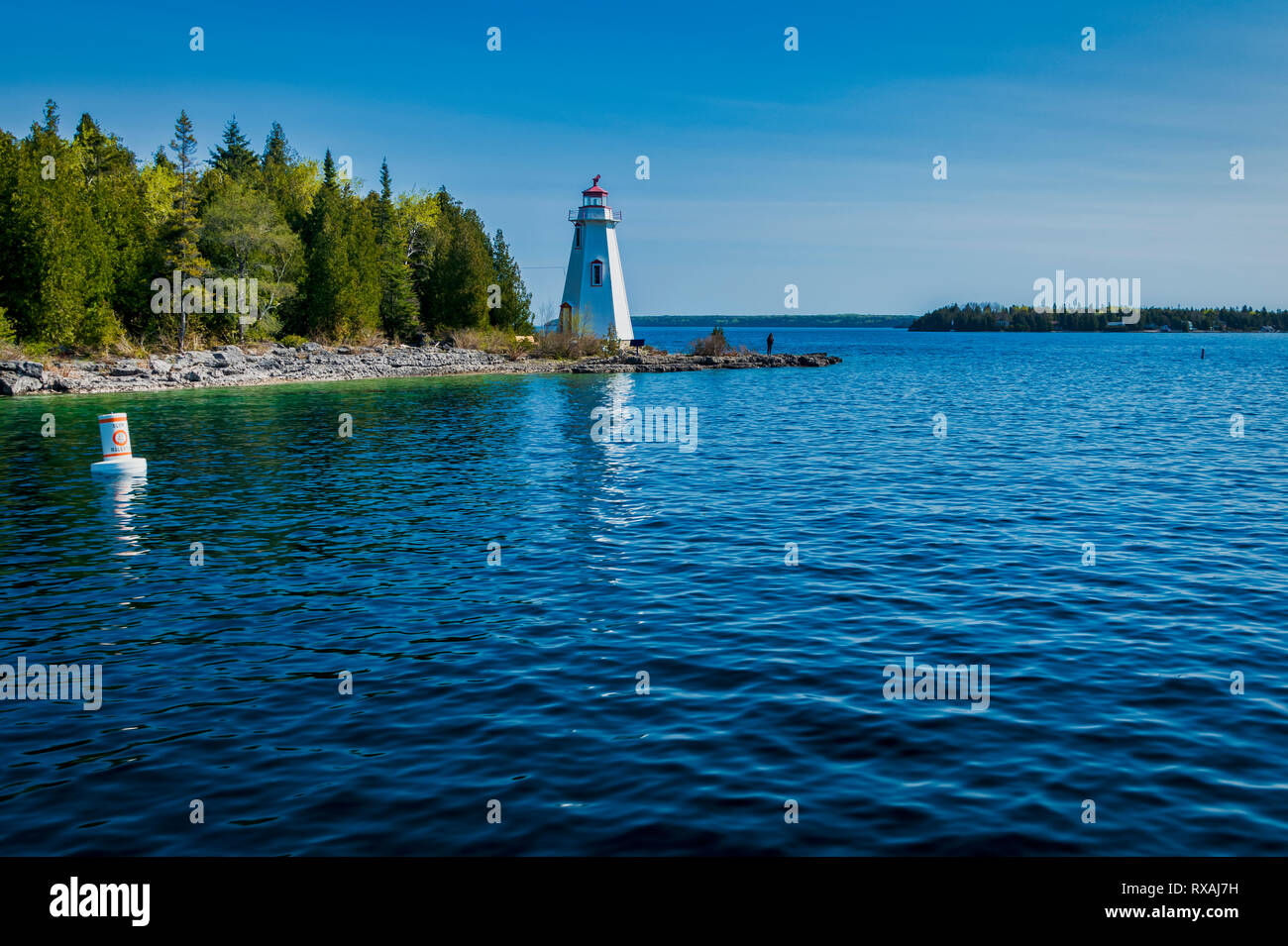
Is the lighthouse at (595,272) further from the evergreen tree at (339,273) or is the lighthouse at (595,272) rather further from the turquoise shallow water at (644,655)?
the turquoise shallow water at (644,655)

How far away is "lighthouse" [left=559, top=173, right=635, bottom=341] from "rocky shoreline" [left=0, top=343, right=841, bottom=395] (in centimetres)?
510

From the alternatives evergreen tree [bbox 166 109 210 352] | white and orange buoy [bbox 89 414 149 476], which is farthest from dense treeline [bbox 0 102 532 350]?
white and orange buoy [bbox 89 414 149 476]

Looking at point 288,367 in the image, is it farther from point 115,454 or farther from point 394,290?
point 115,454

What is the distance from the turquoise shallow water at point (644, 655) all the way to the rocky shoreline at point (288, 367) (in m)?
31.1

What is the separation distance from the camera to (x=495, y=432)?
135 feet

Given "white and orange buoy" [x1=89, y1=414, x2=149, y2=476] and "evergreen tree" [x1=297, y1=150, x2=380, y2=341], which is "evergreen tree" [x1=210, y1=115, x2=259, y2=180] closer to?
"evergreen tree" [x1=297, y1=150, x2=380, y2=341]

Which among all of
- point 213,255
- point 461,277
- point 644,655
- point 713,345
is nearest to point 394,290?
point 461,277

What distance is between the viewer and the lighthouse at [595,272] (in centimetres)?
9062

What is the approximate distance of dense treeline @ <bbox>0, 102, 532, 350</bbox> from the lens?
6297 cm

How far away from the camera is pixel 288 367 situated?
71.9m

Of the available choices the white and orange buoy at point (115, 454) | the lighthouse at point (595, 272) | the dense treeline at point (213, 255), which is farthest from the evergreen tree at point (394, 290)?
the white and orange buoy at point (115, 454)

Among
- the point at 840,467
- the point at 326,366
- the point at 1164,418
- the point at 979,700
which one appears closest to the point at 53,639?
the point at 979,700
